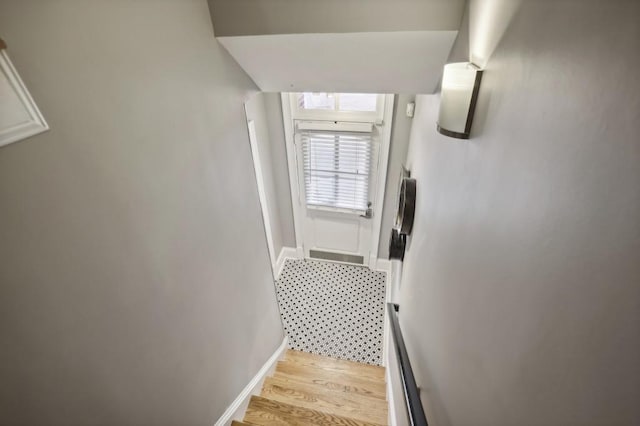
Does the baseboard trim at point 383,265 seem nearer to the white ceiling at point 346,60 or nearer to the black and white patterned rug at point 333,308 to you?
the black and white patterned rug at point 333,308

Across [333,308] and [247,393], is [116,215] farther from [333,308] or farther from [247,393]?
[333,308]

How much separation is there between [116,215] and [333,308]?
2947 mm

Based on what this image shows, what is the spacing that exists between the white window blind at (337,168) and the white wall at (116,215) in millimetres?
1607

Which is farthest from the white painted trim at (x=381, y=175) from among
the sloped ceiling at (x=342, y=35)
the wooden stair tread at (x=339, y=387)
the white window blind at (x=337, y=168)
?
the wooden stair tread at (x=339, y=387)

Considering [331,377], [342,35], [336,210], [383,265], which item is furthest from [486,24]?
[383,265]

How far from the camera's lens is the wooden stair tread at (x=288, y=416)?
6.39 feet

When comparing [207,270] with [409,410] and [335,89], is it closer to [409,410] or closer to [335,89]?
[409,410]

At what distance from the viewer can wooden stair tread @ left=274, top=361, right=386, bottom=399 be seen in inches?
96.0

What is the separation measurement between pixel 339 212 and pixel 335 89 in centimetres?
191

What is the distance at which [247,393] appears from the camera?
2.05 meters

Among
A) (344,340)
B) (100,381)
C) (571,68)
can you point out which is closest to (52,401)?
(100,381)

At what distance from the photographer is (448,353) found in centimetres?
101

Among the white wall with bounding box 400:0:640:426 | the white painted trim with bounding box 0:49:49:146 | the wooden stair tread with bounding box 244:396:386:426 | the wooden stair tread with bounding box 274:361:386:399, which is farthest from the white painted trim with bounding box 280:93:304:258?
the white painted trim with bounding box 0:49:49:146

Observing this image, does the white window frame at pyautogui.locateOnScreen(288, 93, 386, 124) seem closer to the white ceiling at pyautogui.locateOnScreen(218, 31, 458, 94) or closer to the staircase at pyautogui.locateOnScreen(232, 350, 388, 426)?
the white ceiling at pyautogui.locateOnScreen(218, 31, 458, 94)
